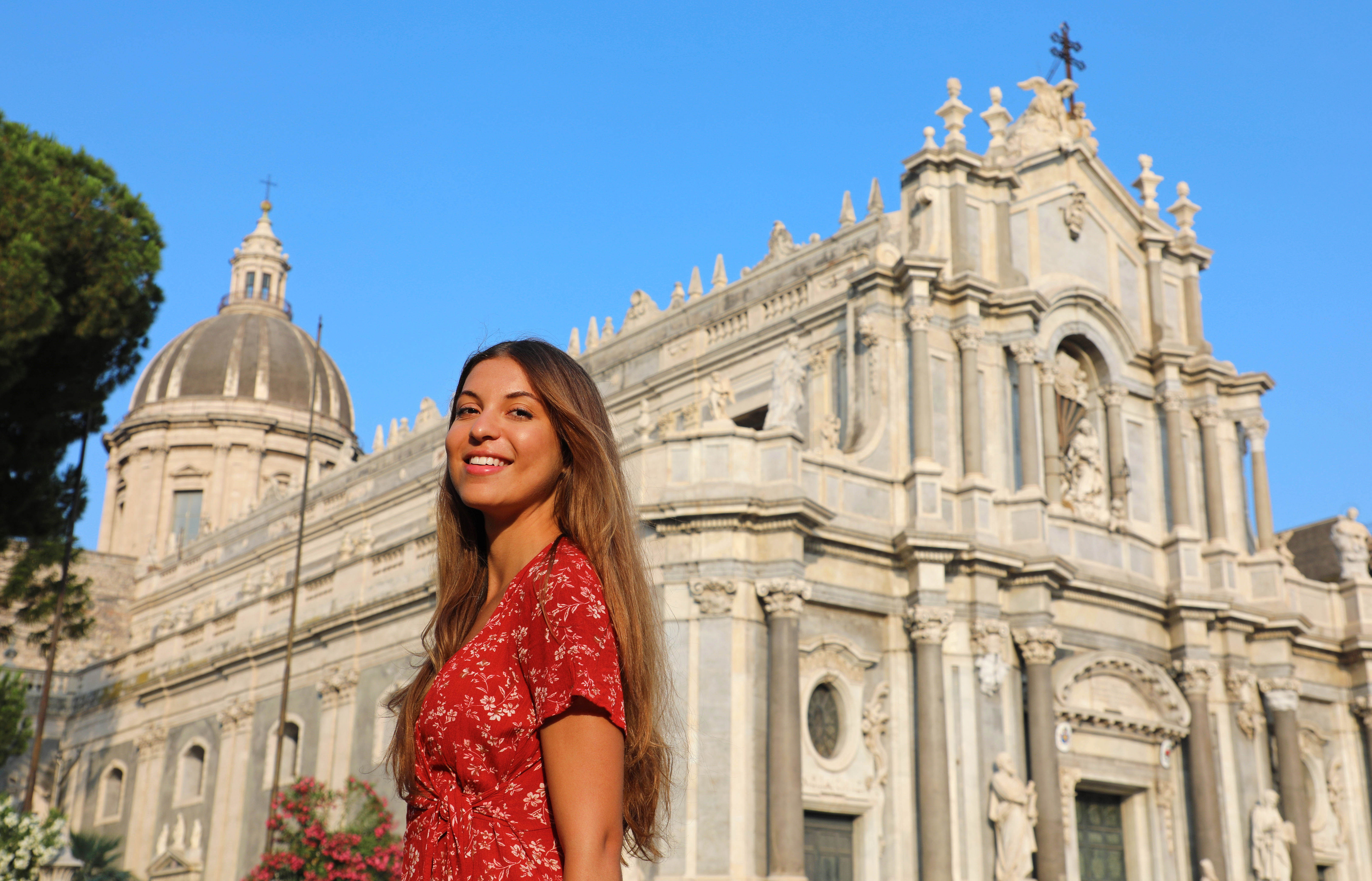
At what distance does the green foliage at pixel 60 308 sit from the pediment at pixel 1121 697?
15329mm

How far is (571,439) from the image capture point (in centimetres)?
298

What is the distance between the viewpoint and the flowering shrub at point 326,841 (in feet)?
69.3

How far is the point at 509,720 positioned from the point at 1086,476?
24257mm

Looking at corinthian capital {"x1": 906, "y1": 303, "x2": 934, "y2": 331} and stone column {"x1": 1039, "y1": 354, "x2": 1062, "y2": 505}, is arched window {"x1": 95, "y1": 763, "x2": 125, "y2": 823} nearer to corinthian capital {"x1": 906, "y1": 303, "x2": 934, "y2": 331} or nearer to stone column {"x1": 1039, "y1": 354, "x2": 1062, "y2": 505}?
corinthian capital {"x1": 906, "y1": 303, "x2": 934, "y2": 331}

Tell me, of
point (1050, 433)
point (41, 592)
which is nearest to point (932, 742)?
point (1050, 433)

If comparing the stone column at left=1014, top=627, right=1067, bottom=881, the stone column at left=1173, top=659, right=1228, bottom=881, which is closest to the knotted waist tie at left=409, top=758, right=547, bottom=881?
the stone column at left=1014, top=627, right=1067, bottom=881

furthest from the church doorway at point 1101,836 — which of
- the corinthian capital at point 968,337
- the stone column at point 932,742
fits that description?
the corinthian capital at point 968,337

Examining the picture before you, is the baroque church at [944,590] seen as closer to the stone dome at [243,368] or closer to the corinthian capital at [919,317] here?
the corinthian capital at [919,317]

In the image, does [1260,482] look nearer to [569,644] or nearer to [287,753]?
[287,753]

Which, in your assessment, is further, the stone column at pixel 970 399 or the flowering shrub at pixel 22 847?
the stone column at pixel 970 399

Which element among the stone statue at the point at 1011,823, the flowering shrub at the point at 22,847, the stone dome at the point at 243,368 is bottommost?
the flowering shrub at the point at 22,847

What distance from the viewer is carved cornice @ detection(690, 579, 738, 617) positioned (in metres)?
20.1

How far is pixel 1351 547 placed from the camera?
2933 centimetres

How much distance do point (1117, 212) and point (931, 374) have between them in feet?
23.8
